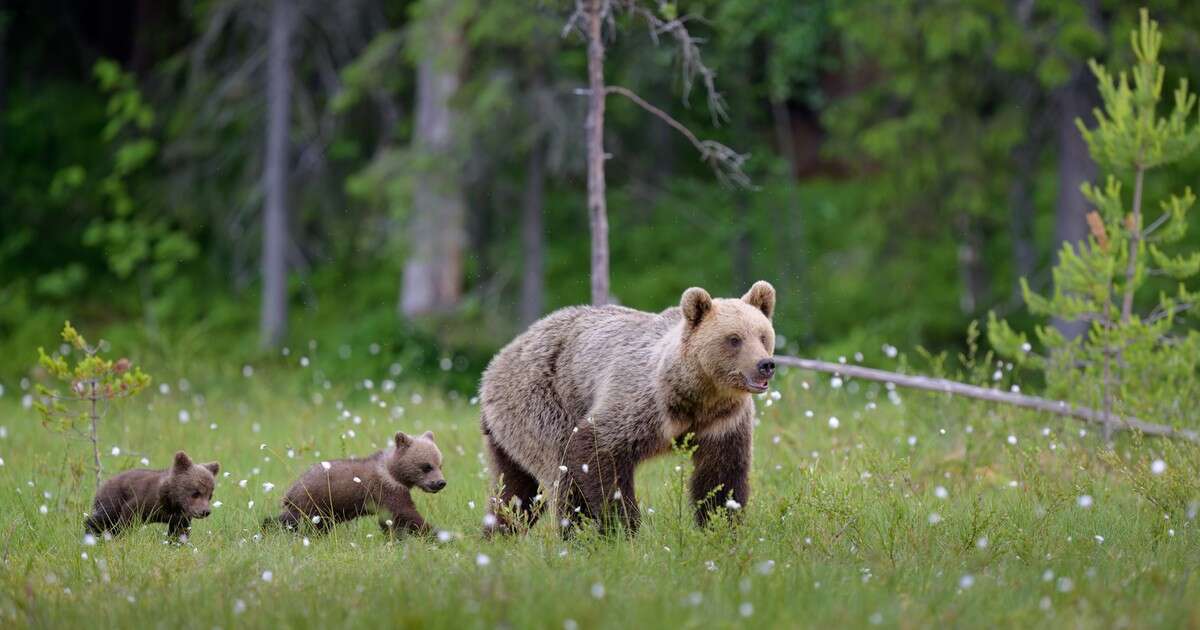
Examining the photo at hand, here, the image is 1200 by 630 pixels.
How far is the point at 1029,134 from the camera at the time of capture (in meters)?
16.8

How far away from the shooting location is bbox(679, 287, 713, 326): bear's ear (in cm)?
712

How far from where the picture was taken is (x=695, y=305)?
719 cm

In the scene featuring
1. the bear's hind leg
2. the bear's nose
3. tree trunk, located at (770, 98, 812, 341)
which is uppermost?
the bear's nose

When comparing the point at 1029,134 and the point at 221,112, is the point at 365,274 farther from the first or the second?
the point at 1029,134

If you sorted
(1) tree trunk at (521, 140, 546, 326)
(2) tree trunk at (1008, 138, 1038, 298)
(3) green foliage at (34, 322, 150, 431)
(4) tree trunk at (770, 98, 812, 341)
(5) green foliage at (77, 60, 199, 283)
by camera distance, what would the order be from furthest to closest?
1. (5) green foliage at (77, 60, 199, 283)
2. (4) tree trunk at (770, 98, 812, 341)
3. (2) tree trunk at (1008, 138, 1038, 298)
4. (1) tree trunk at (521, 140, 546, 326)
5. (3) green foliage at (34, 322, 150, 431)

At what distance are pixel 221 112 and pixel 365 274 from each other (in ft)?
13.1

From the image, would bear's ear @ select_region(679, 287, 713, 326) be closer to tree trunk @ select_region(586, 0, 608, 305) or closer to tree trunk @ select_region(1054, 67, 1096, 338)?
tree trunk @ select_region(586, 0, 608, 305)

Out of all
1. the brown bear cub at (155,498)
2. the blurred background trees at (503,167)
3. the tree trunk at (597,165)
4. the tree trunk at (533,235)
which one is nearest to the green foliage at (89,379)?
the brown bear cub at (155,498)

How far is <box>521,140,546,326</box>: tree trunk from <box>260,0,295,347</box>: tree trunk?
4045 mm

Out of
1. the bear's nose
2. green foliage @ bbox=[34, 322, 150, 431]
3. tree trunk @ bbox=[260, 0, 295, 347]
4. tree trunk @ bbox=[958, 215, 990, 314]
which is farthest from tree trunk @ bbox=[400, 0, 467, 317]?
the bear's nose

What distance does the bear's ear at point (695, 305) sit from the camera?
7117mm

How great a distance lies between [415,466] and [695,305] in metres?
1.83

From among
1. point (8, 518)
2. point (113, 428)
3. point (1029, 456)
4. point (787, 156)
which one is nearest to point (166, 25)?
point (787, 156)

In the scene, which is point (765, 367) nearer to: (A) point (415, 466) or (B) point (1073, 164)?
(A) point (415, 466)
